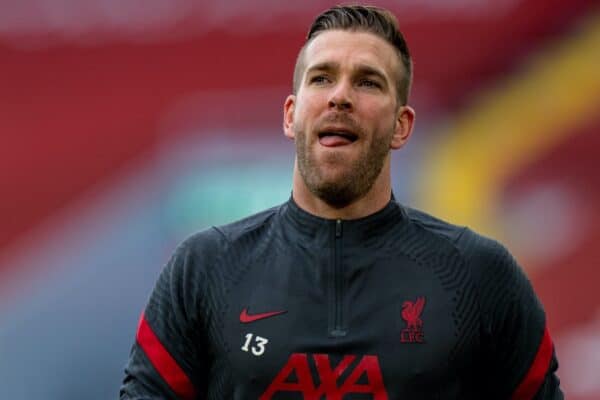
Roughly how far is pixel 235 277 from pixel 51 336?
9.10 feet

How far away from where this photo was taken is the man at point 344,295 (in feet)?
7.68

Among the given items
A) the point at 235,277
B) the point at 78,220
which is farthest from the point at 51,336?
the point at 235,277

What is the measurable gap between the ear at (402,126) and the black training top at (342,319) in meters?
0.14

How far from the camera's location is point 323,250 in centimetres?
244

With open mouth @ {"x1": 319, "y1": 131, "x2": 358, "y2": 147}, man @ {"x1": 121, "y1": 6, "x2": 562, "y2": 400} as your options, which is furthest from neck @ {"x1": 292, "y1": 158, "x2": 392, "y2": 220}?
open mouth @ {"x1": 319, "y1": 131, "x2": 358, "y2": 147}

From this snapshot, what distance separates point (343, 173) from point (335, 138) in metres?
0.07

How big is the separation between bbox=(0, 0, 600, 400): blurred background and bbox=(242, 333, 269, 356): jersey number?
2612 mm

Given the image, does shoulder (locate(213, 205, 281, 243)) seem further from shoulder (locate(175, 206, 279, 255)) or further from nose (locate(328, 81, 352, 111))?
nose (locate(328, 81, 352, 111))

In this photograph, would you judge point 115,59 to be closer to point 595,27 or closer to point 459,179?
point 459,179

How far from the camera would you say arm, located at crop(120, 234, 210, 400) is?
2387 mm

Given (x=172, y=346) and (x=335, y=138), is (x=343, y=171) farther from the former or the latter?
(x=172, y=346)

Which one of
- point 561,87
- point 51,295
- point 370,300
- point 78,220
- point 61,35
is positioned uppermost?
point 61,35

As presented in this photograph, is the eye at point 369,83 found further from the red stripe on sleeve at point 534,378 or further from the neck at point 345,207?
the red stripe on sleeve at point 534,378

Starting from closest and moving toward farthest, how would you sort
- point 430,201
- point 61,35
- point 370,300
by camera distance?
1. point 370,300
2. point 430,201
3. point 61,35
